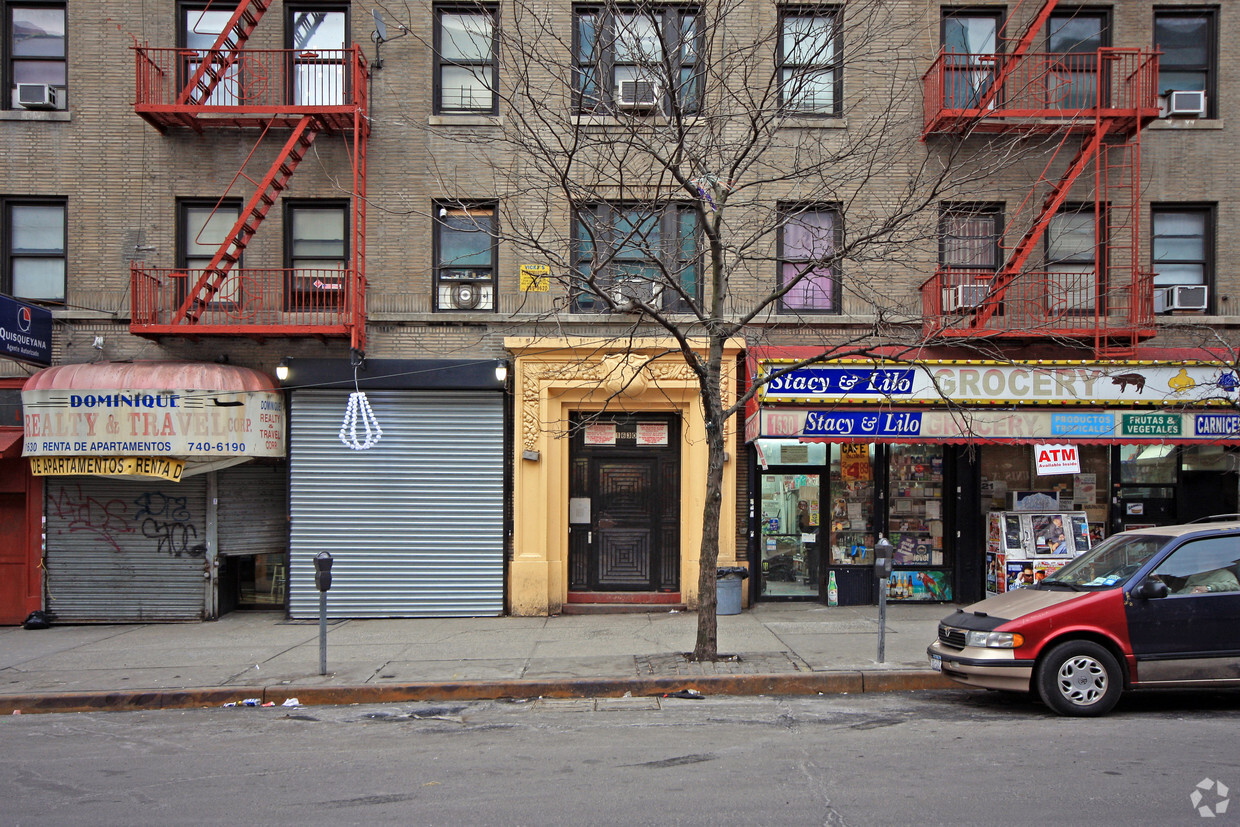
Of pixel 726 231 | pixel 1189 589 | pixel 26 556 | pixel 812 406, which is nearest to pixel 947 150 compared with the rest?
pixel 726 231

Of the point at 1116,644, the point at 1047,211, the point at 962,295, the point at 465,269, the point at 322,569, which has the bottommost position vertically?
the point at 1116,644

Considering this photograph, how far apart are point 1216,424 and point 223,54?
49.9ft

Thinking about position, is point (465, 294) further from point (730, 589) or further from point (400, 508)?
point (730, 589)

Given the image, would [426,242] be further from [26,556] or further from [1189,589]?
[1189,589]

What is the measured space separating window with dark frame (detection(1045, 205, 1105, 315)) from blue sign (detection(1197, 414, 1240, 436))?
2.14m

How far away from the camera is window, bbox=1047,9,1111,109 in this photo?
12656mm

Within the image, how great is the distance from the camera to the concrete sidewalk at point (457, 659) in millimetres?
8727

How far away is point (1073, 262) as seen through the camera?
13016mm

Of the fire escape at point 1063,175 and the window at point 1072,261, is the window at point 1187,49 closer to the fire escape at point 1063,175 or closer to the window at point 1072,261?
the fire escape at point 1063,175

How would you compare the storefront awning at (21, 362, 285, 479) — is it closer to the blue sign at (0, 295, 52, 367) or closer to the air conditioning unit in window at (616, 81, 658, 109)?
the blue sign at (0, 295, 52, 367)

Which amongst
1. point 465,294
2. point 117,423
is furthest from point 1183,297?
point 117,423

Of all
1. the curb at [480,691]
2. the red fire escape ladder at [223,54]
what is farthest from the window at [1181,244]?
the red fire escape ladder at [223,54]

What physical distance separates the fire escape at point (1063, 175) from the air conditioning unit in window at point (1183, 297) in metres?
0.52

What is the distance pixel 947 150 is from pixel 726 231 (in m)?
3.56
